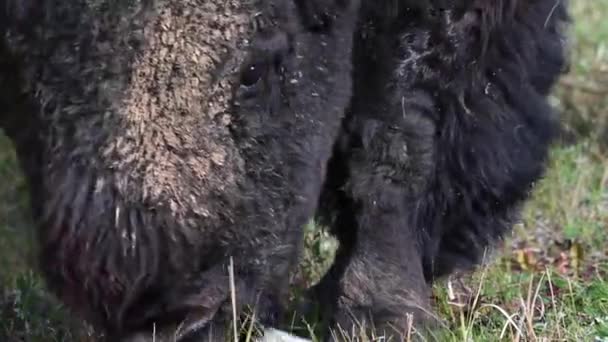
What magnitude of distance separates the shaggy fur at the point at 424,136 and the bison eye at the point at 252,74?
519 millimetres

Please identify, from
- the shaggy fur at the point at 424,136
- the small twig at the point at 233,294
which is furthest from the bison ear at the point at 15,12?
the shaggy fur at the point at 424,136

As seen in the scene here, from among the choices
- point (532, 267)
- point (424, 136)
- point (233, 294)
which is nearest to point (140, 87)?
point (233, 294)

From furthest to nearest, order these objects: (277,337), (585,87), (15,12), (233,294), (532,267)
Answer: (585,87) < (532,267) < (277,337) < (233,294) < (15,12)

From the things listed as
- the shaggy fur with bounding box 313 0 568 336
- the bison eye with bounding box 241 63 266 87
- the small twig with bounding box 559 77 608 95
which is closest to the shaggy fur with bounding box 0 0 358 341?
the bison eye with bounding box 241 63 266 87

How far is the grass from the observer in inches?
129

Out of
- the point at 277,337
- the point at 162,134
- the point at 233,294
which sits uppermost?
the point at 162,134

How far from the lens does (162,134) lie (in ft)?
8.13

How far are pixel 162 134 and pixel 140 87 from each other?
107 millimetres

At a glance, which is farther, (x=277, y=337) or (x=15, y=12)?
(x=277, y=337)

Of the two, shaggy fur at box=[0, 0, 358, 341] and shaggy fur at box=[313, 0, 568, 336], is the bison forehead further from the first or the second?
shaggy fur at box=[313, 0, 568, 336]

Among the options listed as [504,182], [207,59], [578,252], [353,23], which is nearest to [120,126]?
[207,59]

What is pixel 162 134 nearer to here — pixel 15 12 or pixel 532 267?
pixel 15 12

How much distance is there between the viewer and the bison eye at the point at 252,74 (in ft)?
8.27

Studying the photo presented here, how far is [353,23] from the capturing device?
9.09 ft
